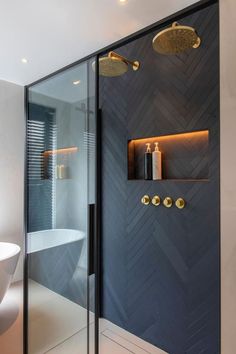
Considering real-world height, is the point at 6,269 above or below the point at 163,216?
below

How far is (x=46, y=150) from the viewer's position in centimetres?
247

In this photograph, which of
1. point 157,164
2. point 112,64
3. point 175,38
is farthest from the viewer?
point 157,164

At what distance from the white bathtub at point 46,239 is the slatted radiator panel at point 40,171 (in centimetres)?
6

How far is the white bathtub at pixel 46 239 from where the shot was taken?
2277 mm

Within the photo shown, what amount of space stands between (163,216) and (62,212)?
0.97 meters

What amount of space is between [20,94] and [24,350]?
2.79 meters

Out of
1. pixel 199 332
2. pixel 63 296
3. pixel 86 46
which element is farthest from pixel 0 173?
pixel 199 332

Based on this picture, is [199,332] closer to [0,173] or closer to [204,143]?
[204,143]

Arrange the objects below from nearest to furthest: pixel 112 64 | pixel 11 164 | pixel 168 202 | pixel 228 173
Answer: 1. pixel 228 173
2. pixel 112 64
3. pixel 168 202
4. pixel 11 164

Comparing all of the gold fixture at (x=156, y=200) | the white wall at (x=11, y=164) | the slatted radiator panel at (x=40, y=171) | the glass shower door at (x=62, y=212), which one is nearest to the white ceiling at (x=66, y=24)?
the glass shower door at (x=62, y=212)

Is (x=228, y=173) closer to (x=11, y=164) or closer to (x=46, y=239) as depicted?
(x=46, y=239)

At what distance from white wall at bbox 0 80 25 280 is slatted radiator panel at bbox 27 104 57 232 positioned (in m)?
0.71

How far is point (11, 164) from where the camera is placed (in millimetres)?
3209

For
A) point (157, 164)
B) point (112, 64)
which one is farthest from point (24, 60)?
point (157, 164)
